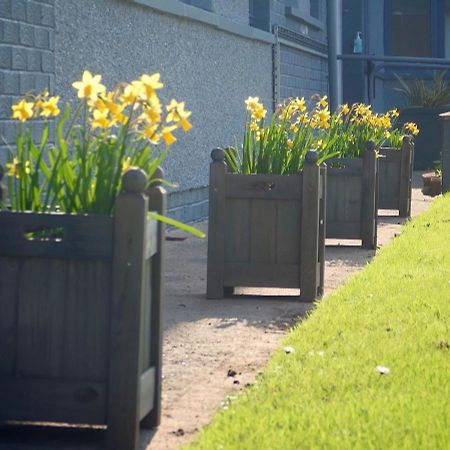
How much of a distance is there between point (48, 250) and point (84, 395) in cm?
56

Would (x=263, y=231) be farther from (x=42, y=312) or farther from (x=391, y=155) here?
(x=391, y=155)

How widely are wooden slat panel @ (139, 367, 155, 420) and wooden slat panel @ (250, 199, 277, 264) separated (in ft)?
11.8

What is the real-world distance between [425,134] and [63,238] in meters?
22.2

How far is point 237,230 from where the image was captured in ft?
29.2

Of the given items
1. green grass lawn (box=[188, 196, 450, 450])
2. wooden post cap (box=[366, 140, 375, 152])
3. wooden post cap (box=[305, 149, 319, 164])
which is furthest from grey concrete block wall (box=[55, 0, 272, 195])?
green grass lawn (box=[188, 196, 450, 450])

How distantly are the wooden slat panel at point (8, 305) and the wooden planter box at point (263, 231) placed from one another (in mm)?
3802

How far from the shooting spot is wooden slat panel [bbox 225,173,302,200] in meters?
8.81

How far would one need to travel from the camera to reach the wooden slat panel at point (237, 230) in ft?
29.1

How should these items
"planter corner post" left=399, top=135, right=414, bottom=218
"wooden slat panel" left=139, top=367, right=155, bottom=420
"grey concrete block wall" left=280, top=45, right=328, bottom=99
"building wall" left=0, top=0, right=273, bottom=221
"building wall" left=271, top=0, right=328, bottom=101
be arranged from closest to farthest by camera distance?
"wooden slat panel" left=139, top=367, right=155, bottom=420 < "building wall" left=0, top=0, right=273, bottom=221 < "planter corner post" left=399, top=135, right=414, bottom=218 < "building wall" left=271, top=0, right=328, bottom=101 < "grey concrete block wall" left=280, top=45, right=328, bottom=99

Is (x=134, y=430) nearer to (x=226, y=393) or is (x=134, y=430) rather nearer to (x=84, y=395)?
(x=84, y=395)

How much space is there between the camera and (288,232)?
887 centimetres

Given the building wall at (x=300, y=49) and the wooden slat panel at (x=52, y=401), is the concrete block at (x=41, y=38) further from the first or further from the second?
the building wall at (x=300, y=49)

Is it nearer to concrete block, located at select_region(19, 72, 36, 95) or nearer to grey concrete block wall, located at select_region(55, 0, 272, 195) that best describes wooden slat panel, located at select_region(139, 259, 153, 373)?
concrete block, located at select_region(19, 72, 36, 95)

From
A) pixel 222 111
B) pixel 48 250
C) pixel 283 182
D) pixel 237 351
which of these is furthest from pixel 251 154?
pixel 222 111
